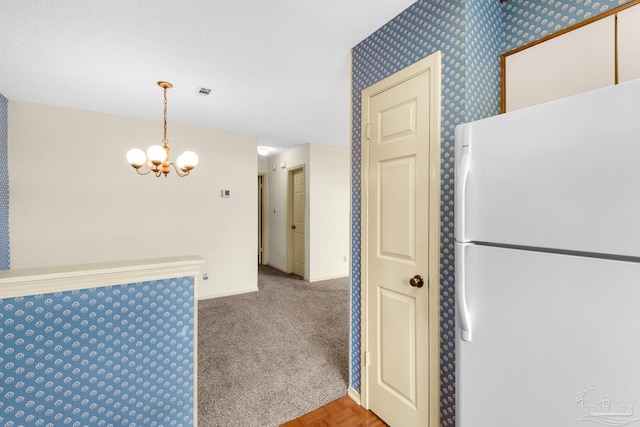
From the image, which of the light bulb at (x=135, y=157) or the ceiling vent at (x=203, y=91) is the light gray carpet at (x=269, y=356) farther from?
the ceiling vent at (x=203, y=91)

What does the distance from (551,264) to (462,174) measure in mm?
400

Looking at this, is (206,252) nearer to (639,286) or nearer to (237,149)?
(237,149)

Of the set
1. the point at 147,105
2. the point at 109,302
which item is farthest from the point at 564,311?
the point at 147,105

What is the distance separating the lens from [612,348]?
0.74 m

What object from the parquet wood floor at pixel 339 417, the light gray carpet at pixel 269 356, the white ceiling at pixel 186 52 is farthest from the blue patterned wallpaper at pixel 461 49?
the light gray carpet at pixel 269 356

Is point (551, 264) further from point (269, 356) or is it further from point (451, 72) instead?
point (269, 356)

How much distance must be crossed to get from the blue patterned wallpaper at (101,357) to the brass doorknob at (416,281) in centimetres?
119

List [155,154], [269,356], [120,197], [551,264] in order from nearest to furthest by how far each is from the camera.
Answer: [551,264]
[155,154]
[269,356]
[120,197]

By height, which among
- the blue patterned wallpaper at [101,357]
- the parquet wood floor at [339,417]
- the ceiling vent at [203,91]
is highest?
the ceiling vent at [203,91]

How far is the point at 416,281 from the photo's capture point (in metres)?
1.57

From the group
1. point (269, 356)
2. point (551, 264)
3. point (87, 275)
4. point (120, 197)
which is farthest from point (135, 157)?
point (551, 264)

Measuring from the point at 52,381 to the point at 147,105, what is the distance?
296cm

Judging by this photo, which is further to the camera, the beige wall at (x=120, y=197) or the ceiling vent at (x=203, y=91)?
the beige wall at (x=120, y=197)

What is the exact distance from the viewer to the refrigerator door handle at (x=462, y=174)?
106 cm
